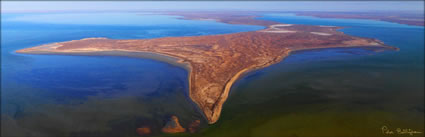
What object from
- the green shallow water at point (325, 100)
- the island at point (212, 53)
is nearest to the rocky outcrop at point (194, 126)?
the green shallow water at point (325, 100)

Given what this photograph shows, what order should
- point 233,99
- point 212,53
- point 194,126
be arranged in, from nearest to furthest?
1. point 194,126
2. point 233,99
3. point 212,53

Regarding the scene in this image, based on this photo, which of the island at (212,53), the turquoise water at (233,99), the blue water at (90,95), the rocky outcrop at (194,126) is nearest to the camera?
the rocky outcrop at (194,126)

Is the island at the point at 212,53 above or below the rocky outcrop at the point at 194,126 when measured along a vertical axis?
above

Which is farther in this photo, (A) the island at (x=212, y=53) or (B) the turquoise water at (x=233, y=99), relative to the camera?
(A) the island at (x=212, y=53)

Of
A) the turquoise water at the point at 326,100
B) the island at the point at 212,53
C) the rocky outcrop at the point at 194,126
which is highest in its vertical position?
the island at the point at 212,53

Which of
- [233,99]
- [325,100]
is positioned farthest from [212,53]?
[325,100]

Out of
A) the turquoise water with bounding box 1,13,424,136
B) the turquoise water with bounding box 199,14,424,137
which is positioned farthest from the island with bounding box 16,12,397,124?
the turquoise water with bounding box 199,14,424,137

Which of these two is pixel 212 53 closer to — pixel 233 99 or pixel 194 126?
pixel 233 99

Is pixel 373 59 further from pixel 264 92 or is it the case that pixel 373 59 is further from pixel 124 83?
pixel 124 83

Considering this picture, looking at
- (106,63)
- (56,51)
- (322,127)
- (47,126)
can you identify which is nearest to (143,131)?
(47,126)

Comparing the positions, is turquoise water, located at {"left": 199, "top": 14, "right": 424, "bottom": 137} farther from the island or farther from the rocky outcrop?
the island

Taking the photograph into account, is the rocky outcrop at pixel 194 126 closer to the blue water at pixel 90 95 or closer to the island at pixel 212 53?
the blue water at pixel 90 95
